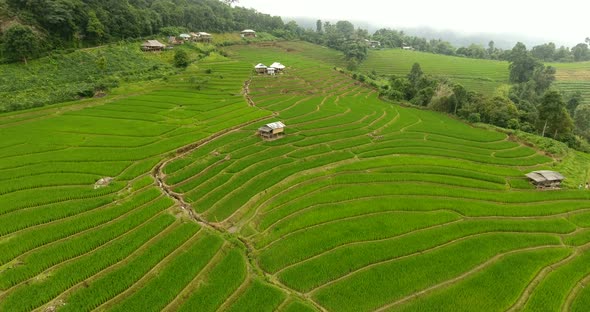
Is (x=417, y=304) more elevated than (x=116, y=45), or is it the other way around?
(x=116, y=45)

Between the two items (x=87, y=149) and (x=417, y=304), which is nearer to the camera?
(x=417, y=304)

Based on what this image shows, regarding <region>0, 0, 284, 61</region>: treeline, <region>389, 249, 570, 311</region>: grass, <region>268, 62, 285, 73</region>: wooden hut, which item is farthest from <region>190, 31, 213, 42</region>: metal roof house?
<region>389, 249, 570, 311</region>: grass

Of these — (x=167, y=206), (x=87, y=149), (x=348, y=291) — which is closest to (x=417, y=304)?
(x=348, y=291)

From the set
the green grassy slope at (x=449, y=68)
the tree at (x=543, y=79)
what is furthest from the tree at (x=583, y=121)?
the tree at (x=543, y=79)

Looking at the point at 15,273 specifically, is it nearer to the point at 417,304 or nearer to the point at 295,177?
the point at 295,177

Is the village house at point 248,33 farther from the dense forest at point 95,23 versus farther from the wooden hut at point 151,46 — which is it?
the wooden hut at point 151,46

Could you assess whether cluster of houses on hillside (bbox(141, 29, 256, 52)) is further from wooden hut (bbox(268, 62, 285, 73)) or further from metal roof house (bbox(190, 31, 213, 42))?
wooden hut (bbox(268, 62, 285, 73))

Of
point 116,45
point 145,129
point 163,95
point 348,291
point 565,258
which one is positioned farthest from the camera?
point 116,45
